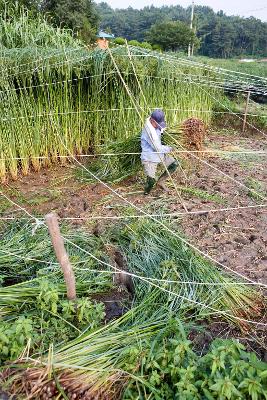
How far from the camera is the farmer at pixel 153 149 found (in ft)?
13.7

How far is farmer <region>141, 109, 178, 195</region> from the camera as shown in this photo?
4168 millimetres

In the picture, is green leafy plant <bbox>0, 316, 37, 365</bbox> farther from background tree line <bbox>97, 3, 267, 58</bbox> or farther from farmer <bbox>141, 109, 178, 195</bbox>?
background tree line <bbox>97, 3, 267, 58</bbox>

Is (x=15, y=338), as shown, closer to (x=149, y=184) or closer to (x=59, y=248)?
(x=59, y=248)

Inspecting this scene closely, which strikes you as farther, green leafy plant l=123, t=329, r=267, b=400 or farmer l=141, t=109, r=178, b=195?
farmer l=141, t=109, r=178, b=195

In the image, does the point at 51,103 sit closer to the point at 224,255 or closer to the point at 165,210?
the point at 165,210

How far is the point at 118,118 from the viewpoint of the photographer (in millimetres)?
5797

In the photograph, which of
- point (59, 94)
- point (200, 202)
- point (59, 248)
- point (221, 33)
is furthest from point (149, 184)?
point (221, 33)

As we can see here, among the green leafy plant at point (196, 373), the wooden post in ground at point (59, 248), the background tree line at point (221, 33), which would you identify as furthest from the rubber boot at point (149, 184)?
the background tree line at point (221, 33)

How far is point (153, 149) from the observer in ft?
14.2

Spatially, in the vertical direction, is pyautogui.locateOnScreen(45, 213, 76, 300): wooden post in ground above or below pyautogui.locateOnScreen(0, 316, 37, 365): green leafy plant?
above

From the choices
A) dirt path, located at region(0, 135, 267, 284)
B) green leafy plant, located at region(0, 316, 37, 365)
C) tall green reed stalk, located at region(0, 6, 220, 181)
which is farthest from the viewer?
tall green reed stalk, located at region(0, 6, 220, 181)

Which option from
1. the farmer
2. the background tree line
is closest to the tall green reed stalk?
A: the farmer

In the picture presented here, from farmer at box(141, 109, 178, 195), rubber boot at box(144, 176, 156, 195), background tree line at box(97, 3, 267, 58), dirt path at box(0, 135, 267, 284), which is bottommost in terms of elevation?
dirt path at box(0, 135, 267, 284)

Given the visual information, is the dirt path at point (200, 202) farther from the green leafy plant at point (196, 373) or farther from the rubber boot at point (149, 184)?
the green leafy plant at point (196, 373)
